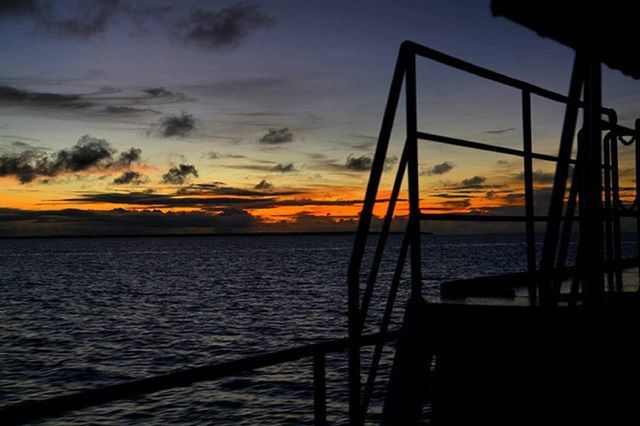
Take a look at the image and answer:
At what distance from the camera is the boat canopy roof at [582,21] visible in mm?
3152

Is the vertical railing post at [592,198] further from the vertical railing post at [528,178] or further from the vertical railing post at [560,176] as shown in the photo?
the vertical railing post at [528,178]

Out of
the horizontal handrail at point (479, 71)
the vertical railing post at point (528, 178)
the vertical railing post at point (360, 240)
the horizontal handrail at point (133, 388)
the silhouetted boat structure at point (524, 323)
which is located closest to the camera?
the horizontal handrail at point (133, 388)

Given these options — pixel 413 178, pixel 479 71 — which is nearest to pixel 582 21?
pixel 479 71

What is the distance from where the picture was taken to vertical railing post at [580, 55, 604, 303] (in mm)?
3627

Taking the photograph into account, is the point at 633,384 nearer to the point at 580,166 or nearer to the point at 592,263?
the point at 592,263

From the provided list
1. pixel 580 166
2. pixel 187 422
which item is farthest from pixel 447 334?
pixel 187 422

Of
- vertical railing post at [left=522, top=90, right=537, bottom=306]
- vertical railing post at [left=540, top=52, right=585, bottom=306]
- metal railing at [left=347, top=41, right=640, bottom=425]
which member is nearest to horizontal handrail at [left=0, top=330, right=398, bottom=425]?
metal railing at [left=347, top=41, right=640, bottom=425]

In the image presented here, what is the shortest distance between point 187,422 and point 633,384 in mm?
15188

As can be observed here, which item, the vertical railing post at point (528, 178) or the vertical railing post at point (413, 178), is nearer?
the vertical railing post at point (413, 178)

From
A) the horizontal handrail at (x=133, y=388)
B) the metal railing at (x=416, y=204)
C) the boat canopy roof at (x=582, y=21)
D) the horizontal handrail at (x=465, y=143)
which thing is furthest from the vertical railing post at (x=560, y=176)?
the horizontal handrail at (x=133, y=388)

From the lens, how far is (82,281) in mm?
83625

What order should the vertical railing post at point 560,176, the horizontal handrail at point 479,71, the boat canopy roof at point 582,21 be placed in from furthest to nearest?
1. the horizontal handrail at point 479,71
2. the vertical railing post at point 560,176
3. the boat canopy roof at point 582,21

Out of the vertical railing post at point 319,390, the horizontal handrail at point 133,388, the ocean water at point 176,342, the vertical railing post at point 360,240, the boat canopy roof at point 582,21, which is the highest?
the boat canopy roof at point 582,21

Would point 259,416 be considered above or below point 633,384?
below
